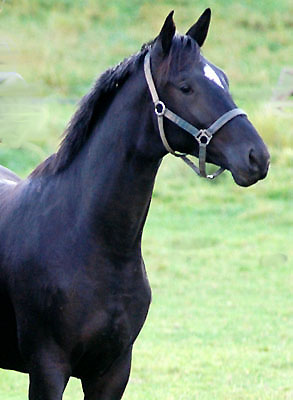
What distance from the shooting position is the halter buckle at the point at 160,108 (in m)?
3.46

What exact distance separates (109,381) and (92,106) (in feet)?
3.60

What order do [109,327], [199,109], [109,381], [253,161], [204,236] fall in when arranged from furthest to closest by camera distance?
[204,236]
[109,381]
[109,327]
[199,109]
[253,161]

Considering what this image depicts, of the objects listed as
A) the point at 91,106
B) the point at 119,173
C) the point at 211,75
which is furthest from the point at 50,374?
the point at 211,75

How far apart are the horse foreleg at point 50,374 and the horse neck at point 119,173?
47 cm

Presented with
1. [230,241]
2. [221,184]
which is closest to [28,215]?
[230,241]

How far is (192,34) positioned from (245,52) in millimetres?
19036

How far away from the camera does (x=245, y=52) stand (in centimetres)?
2233

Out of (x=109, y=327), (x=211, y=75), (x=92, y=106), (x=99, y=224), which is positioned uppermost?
(x=211, y=75)

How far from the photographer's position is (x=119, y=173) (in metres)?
3.65

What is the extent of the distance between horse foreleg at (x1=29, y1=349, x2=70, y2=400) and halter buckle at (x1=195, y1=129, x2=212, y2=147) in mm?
967

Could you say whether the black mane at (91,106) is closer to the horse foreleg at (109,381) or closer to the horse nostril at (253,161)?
the horse nostril at (253,161)

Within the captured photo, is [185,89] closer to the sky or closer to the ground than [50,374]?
closer to the sky

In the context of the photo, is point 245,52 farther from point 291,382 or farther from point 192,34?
point 192,34

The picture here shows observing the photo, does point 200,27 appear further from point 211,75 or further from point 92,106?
point 92,106
